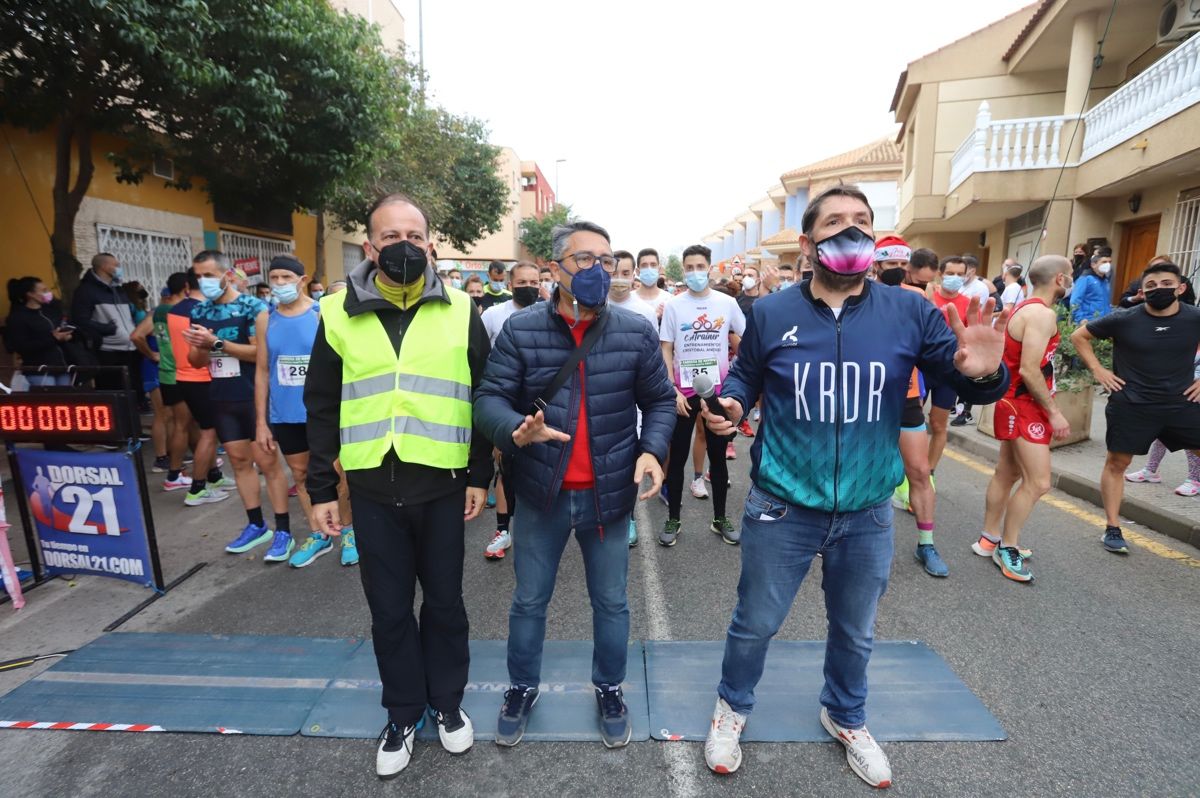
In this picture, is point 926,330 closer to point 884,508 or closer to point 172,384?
→ point 884,508

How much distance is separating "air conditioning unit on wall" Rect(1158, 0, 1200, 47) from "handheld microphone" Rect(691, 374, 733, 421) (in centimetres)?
1247

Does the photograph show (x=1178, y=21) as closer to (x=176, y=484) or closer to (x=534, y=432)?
(x=534, y=432)

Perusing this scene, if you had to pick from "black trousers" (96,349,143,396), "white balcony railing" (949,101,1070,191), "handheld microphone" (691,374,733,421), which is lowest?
"black trousers" (96,349,143,396)

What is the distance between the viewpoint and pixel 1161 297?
413 cm

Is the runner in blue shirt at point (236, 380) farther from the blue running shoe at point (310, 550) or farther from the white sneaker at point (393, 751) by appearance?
the white sneaker at point (393, 751)

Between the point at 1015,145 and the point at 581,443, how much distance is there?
14.1 meters

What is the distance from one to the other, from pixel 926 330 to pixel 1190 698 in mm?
2211

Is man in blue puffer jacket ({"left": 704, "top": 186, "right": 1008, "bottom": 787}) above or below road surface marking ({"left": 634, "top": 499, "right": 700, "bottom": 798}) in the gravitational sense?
above

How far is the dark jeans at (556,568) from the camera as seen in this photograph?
8.29ft

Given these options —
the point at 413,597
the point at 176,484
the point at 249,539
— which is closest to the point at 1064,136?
the point at 413,597

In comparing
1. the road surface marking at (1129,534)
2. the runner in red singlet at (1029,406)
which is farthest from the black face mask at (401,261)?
the road surface marking at (1129,534)

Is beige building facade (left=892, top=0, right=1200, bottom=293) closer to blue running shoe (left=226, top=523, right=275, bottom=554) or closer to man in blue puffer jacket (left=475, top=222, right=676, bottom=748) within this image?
man in blue puffer jacket (left=475, top=222, right=676, bottom=748)

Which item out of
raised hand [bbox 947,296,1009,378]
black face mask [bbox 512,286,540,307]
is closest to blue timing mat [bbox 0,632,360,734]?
black face mask [bbox 512,286,540,307]

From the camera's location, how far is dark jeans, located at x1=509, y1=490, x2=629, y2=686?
8.29 ft
